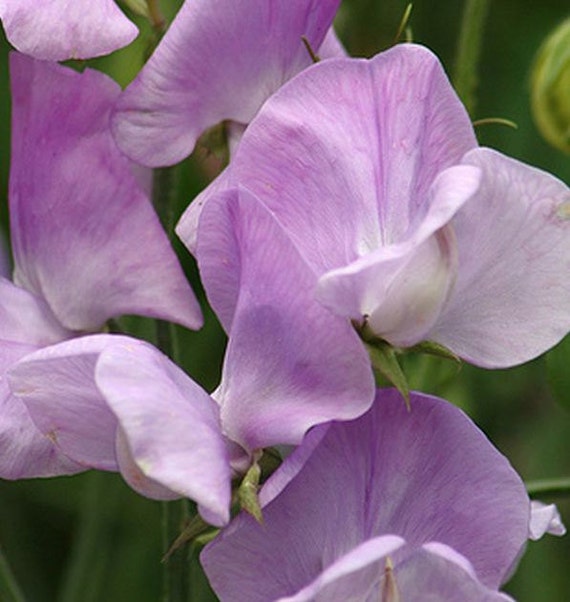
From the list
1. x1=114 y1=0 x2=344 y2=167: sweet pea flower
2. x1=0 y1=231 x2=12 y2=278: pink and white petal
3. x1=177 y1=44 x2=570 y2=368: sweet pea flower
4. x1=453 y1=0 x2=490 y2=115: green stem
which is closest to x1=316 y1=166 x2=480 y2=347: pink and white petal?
x1=177 y1=44 x2=570 y2=368: sweet pea flower

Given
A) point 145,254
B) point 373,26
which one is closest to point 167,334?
point 145,254

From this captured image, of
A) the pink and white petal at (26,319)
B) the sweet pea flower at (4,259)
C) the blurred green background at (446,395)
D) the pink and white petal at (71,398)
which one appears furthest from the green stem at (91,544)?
the pink and white petal at (71,398)

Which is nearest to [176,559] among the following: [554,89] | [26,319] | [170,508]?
[170,508]

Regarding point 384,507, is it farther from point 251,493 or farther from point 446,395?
point 446,395

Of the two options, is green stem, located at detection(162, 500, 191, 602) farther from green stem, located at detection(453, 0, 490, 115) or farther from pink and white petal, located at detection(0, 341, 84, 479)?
green stem, located at detection(453, 0, 490, 115)

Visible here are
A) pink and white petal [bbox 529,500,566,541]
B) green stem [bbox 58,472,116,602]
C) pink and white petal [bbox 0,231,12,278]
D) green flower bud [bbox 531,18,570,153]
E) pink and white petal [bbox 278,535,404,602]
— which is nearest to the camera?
pink and white petal [bbox 278,535,404,602]

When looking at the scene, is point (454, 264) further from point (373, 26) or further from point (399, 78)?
point (373, 26)
